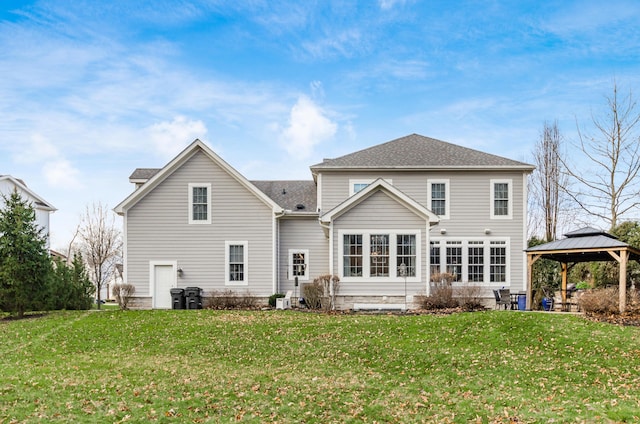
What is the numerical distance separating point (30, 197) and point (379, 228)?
27734 mm

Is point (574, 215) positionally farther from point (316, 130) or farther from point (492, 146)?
point (316, 130)

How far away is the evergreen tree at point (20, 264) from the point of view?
20.3 metres

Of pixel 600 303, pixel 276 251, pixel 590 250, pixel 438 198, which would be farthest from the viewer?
pixel 438 198

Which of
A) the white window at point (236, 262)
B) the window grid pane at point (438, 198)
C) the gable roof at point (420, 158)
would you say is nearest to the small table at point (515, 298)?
the window grid pane at point (438, 198)

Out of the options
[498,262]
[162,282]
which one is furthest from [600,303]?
[162,282]

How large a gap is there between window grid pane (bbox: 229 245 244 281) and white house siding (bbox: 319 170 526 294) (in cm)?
462

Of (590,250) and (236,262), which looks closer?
(590,250)

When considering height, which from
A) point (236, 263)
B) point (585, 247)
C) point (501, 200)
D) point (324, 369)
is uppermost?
point (501, 200)

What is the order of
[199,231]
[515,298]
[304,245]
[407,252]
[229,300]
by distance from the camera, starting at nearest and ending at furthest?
[407,252]
[229,300]
[199,231]
[515,298]
[304,245]

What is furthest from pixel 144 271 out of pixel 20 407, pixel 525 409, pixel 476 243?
pixel 525 409

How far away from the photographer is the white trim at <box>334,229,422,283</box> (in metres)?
20.6

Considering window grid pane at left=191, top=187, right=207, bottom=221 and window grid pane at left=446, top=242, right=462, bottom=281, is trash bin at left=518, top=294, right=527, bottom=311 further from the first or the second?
window grid pane at left=191, top=187, right=207, bottom=221

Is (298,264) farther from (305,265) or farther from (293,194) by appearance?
(293,194)

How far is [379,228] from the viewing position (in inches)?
818
